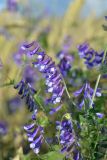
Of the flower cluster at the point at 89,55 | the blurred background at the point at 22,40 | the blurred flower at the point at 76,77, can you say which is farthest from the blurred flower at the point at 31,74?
the flower cluster at the point at 89,55

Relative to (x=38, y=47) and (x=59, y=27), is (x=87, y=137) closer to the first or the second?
(x=38, y=47)

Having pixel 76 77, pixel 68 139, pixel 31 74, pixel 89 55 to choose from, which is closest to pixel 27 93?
pixel 68 139

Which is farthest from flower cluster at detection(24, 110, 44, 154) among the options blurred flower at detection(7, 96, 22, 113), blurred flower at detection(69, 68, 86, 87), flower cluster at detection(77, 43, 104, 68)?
blurred flower at detection(7, 96, 22, 113)

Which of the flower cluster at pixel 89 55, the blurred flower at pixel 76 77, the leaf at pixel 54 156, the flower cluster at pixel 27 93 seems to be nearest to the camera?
the leaf at pixel 54 156

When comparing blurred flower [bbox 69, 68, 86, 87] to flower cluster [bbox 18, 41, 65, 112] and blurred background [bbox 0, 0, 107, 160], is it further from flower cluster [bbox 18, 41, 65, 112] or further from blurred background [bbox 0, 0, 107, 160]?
flower cluster [bbox 18, 41, 65, 112]

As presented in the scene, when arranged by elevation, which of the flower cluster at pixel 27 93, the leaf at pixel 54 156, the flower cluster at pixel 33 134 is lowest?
the leaf at pixel 54 156

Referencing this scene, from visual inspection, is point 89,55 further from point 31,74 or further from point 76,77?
point 31,74

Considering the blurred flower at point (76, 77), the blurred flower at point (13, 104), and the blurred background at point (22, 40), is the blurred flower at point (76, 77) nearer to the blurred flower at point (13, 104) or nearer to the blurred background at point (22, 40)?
the blurred background at point (22, 40)
